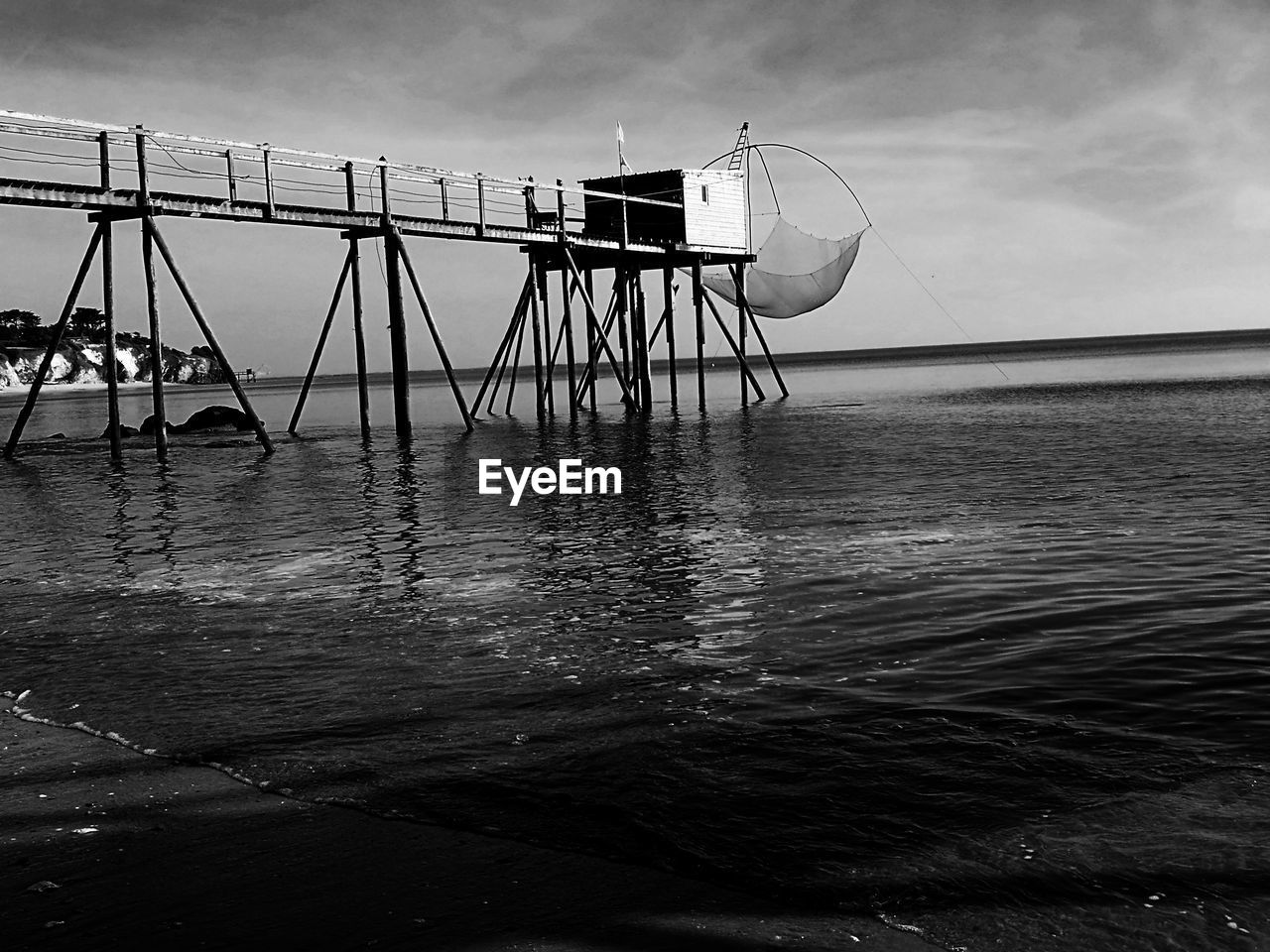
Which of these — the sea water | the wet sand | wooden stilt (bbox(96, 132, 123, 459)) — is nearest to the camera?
the wet sand

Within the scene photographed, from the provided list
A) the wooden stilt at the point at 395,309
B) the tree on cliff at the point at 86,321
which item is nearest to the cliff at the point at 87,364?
the tree on cliff at the point at 86,321

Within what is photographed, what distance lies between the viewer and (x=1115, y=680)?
21.8 feet

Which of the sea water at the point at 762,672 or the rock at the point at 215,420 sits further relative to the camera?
the rock at the point at 215,420

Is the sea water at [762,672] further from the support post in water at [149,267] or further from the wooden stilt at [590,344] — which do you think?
the wooden stilt at [590,344]

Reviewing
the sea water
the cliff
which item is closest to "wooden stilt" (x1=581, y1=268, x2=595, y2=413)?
the sea water

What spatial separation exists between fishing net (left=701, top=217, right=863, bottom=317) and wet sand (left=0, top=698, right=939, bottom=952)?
36117mm

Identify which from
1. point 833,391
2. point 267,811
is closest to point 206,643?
point 267,811

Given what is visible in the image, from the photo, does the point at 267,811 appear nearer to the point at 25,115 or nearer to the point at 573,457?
the point at 25,115

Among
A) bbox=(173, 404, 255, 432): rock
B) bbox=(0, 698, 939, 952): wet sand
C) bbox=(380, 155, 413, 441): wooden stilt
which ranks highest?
bbox=(380, 155, 413, 441): wooden stilt

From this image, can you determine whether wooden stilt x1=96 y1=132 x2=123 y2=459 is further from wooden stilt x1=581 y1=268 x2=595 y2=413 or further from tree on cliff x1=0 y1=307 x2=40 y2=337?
tree on cliff x1=0 y1=307 x2=40 y2=337

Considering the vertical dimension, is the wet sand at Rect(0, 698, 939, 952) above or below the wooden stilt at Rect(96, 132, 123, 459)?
below

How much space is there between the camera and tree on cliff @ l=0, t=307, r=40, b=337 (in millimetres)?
147000

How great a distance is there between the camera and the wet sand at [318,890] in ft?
12.5

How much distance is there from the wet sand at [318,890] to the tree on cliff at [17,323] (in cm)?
16218
